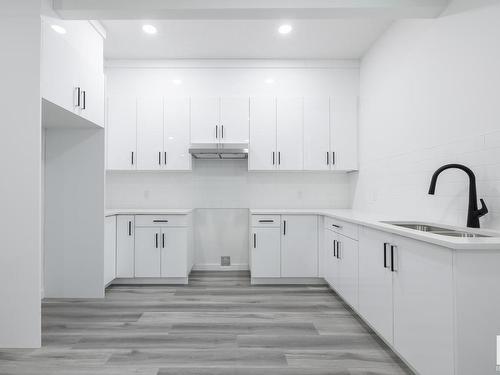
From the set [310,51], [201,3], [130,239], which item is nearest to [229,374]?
[130,239]

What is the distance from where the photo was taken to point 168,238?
3811mm

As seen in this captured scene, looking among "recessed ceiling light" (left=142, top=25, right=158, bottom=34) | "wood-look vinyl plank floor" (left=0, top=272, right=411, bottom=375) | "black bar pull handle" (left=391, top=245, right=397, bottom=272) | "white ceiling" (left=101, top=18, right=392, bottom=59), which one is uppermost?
"white ceiling" (left=101, top=18, right=392, bottom=59)

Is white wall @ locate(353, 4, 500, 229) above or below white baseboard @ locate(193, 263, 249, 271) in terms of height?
above

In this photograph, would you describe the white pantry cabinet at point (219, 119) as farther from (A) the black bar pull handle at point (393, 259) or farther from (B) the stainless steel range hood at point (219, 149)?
(A) the black bar pull handle at point (393, 259)

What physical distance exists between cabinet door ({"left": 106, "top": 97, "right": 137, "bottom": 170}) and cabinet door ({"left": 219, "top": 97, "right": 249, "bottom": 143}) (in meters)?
1.16

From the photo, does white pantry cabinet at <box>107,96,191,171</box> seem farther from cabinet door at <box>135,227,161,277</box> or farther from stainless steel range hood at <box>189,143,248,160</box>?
cabinet door at <box>135,227,161,277</box>

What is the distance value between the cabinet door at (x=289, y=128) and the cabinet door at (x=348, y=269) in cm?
142

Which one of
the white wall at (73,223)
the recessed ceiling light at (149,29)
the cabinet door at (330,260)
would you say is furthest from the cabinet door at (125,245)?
the cabinet door at (330,260)

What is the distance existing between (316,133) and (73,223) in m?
3.10

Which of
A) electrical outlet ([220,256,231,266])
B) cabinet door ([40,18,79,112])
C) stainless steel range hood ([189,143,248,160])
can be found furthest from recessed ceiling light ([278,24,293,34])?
electrical outlet ([220,256,231,266])

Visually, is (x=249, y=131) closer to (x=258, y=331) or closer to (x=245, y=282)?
(x=245, y=282)

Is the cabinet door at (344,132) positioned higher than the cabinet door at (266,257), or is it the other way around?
the cabinet door at (344,132)

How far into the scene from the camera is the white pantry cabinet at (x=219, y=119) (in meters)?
4.15

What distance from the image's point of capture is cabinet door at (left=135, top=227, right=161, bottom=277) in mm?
3795
